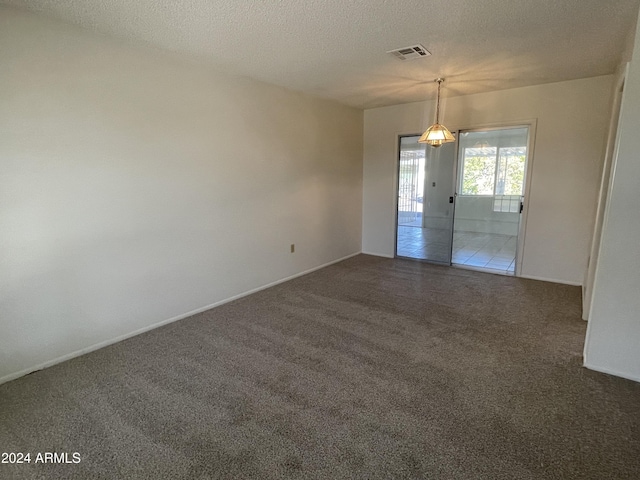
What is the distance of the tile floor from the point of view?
5281mm

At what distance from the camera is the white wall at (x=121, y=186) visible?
7.77ft

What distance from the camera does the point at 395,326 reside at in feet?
10.5

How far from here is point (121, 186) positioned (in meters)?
2.86

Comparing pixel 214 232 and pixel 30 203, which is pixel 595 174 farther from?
pixel 30 203

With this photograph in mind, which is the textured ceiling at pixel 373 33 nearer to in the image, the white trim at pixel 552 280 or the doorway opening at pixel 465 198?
the doorway opening at pixel 465 198

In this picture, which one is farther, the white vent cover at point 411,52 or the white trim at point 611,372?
the white vent cover at point 411,52

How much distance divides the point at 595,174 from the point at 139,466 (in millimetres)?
5153

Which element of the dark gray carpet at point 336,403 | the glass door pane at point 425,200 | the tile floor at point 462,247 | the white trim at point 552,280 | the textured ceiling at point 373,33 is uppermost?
the textured ceiling at point 373,33

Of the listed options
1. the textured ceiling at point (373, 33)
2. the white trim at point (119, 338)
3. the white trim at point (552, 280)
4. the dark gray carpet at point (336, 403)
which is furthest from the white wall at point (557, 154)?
the white trim at point (119, 338)

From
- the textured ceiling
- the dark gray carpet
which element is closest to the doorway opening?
the textured ceiling

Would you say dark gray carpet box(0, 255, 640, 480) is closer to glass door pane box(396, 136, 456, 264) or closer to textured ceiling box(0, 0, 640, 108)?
glass door pane box(396, 136, 456, 264)

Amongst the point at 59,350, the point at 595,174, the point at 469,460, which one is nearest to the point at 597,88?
the point at 595,174

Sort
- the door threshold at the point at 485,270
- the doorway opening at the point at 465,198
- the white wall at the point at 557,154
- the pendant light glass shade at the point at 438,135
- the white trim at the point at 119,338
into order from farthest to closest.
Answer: the doorway opening at the point at 465,198, the door threshold at the point at 485,270, the white wall at the point at 557,154, the pendant light glass shade at the point at 438,135, the white trim at the point at 119,338

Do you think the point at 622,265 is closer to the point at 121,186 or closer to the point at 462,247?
the point at 462,247
